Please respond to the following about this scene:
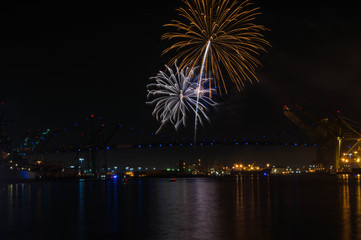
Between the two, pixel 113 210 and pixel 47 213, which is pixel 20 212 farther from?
pixel 113 210

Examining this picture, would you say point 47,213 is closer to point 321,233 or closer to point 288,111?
point 321,233

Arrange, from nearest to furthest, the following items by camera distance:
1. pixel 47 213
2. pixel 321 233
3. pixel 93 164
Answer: pixel 321 233 < pixel 47 213 < pixel 93 164

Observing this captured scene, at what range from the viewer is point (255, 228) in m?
22.1

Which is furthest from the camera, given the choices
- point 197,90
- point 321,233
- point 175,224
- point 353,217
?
point 197,90

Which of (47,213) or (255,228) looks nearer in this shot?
(255,228)

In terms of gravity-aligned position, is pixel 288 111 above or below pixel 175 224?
above

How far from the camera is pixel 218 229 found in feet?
71.7

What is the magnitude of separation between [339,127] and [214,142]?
41290mm

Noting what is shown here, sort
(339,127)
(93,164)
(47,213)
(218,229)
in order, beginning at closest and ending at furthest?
(218,229) < (47,213) < (93,164) < (339,127)

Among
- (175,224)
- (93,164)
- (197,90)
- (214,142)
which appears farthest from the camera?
(214,142)

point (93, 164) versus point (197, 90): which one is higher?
point (197, 90)

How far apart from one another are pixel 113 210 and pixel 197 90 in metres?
21.4

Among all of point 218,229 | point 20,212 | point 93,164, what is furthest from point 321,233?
point 93,164

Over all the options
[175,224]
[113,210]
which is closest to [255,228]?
[175,224]
